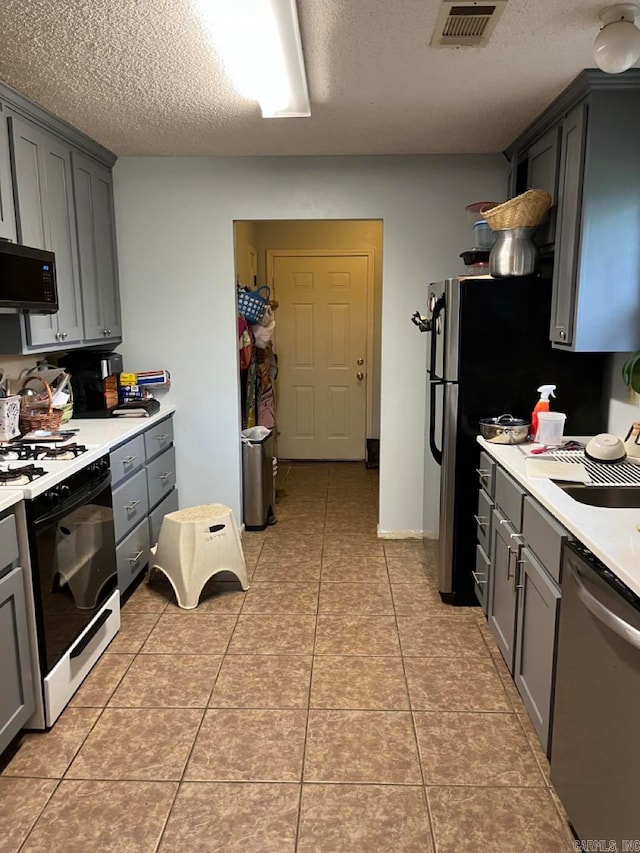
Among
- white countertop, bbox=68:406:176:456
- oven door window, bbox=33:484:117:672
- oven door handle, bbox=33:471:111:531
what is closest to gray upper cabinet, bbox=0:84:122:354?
white countertop, bbox=68:406:176:456

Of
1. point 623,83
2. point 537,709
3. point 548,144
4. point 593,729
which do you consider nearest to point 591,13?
point 623,83

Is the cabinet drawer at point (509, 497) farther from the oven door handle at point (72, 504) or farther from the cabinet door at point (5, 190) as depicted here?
the cabinet door at point (5, 190)

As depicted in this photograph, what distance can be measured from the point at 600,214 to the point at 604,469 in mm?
1038

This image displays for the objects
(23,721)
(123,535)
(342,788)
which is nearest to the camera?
(342,788)

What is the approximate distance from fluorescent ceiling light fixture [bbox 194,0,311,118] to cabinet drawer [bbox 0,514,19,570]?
172 cm

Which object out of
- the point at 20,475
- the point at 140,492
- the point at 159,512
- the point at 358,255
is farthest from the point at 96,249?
the point at 358,255

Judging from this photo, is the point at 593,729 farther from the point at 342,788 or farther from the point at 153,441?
the point at 153,441

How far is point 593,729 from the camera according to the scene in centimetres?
149

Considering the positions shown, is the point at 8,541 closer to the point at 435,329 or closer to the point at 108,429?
the point at 108,429

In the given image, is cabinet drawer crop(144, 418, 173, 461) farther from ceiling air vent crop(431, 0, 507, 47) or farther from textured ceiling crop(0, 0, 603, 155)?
ceiling air vent crop(431, 0, 507, 47)

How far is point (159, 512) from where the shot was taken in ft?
11.9

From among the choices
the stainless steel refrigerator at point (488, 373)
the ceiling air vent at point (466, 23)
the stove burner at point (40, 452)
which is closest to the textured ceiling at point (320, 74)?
the ceiling air vent at point (466, 23)

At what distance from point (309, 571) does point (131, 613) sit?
3.34 feet

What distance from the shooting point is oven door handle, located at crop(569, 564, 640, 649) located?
4.11ft
